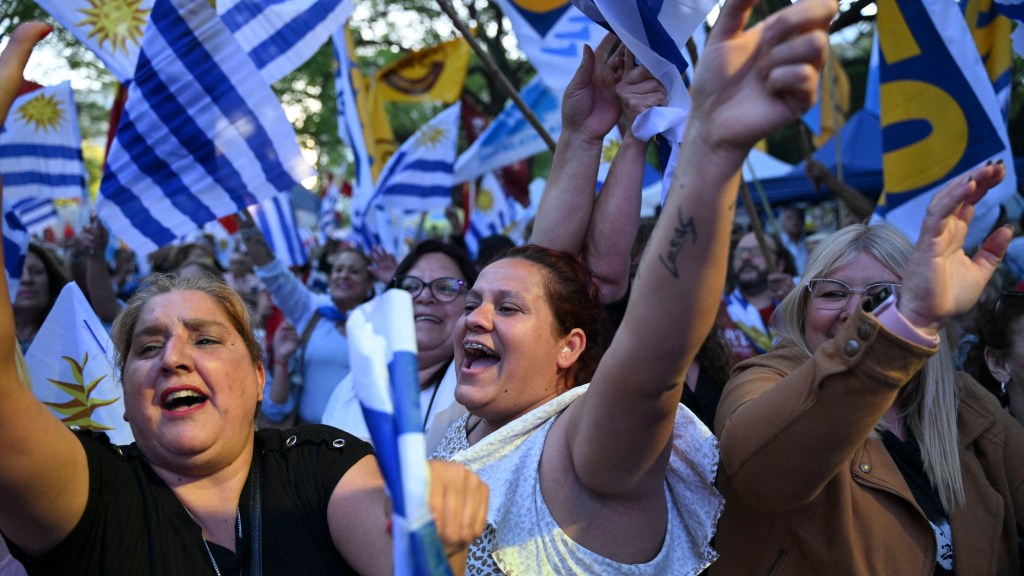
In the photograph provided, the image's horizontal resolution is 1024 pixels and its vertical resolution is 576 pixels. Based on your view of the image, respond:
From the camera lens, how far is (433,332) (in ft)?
11.7

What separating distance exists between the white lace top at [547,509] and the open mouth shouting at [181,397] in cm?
59

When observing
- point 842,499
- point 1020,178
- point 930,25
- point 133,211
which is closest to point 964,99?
point 930,25

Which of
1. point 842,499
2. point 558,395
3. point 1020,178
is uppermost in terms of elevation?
point 558,395

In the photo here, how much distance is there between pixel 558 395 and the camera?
2244 millimetres

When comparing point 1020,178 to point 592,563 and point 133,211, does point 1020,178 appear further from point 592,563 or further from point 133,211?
point 592,563

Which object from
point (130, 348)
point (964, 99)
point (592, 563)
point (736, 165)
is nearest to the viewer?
point (736, 165)

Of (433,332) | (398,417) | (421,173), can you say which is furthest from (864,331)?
(421,173)

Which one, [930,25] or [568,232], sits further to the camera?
[930,25]

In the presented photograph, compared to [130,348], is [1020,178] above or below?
below

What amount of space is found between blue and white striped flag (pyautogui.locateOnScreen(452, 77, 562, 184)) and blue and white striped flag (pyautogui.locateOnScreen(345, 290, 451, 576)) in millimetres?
6418

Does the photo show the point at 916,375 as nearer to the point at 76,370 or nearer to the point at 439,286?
the point at 439,286

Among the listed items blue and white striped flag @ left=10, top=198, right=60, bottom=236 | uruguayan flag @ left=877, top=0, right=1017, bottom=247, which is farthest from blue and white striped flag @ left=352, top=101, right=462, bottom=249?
uruguayan flag @ left=877, top=0, right=1017, bottom=247

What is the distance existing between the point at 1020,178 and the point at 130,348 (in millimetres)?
10914

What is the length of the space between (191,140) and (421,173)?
3.17 m
